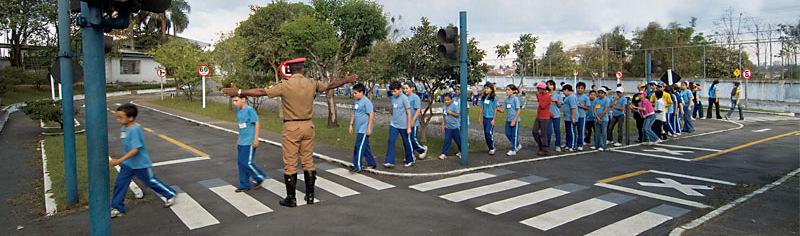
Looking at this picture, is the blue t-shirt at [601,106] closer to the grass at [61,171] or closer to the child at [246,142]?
the child at [246,142]

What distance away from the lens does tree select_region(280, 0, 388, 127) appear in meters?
15.3

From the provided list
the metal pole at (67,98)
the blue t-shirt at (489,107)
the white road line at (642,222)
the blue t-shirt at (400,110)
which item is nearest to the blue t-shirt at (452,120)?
the blue t-shirt at (489,107)

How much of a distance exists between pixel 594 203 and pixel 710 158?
5.61 metres

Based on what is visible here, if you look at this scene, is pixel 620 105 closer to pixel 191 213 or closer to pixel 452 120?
pixel 452 120

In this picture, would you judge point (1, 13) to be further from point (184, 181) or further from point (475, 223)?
point (475, 223)

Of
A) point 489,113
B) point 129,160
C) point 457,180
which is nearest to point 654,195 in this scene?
point 457,180

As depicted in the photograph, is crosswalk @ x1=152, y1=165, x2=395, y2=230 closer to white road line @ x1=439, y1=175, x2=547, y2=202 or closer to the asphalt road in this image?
the asphalt road

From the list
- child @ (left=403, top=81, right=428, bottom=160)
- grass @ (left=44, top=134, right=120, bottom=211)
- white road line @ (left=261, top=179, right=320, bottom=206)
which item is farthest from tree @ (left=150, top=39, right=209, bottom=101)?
white road line @ (left=261, top=179, right=320, bottom=206)

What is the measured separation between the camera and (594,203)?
702cm

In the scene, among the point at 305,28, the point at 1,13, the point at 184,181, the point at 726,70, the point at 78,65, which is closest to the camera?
the point at 78,65

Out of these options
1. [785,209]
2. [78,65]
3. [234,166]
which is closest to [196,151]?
[234,166]

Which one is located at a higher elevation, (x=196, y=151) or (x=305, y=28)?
(x=305, y=28)

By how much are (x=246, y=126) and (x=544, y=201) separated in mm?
4355

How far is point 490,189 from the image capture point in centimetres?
783
